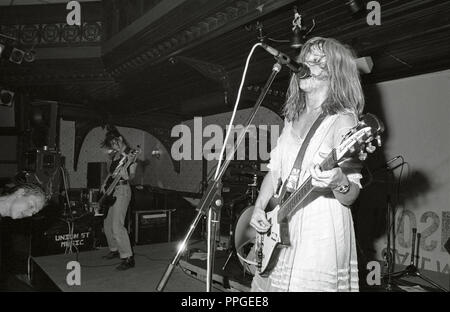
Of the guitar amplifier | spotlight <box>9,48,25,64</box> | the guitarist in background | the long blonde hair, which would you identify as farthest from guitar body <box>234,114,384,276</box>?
spotlight <box>9,48,25,64</box>

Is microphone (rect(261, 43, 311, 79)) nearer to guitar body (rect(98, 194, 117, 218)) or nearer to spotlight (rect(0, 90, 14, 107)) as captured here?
guitar body (rect(98, 194, 117, 218))

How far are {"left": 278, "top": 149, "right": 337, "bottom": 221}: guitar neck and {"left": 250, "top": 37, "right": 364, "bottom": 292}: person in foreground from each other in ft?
0.10

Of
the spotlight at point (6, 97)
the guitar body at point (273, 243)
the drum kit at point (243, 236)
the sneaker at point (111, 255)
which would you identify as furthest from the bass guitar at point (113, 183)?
the guitar body at point (273, 243)

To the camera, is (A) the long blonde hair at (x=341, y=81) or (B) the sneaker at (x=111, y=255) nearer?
(A) the long blonde hair at (x=341, y=81)

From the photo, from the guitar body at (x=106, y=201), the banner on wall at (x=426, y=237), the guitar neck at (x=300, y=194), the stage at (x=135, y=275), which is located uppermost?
the guitar neck at (x=300, y=194)

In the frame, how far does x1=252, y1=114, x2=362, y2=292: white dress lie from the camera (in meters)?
1.55

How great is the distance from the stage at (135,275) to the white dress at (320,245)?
250 centimetres

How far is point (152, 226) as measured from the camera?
725 centimetres

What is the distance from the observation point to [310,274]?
1.55 meters

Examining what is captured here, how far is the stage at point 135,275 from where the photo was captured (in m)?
4.38

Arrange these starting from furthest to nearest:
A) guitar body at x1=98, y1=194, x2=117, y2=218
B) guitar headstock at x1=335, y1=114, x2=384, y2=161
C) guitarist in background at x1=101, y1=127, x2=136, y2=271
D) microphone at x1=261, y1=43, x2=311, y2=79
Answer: guitar body at x1=98, y1=194, x2=117, y2=218 → guitarist in background at x1=101, y1=127, x2=136, y2=271 → microphone at x1=261, y1=43, x2=311, y2=79 → guitar headstock at x1=335, y1=114, x2=384, y2=161

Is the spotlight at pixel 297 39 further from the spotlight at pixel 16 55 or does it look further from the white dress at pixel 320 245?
the spotlight at pixel 16 55
